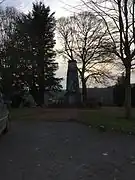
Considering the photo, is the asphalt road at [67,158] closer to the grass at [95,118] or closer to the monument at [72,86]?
the grass at [95,118]

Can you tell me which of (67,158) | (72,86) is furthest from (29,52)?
(67,158)

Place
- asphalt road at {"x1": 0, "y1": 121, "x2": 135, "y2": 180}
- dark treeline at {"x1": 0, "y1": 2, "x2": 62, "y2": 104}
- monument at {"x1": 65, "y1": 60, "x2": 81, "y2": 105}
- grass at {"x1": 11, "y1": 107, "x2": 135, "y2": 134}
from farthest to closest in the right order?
monument at {"x1": 65, "y1": 60, "x2": 81, "y2": 105}, dark treeline at {"x1": 0, "y1": 2, "x2": 62, "y2": 104}, grass at {"x1": 11, "y1": 107, "x2": 135, "y2": 134}, asphalt road at {"x1": 0, "y1": 121, "x2": 135, "y2": 180}

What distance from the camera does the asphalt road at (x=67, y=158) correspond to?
316 inches

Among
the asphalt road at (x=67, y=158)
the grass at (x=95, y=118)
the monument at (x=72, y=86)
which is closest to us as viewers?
the asphalt road at (x=67, y=158)

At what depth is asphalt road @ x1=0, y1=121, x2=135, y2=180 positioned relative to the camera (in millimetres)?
8039

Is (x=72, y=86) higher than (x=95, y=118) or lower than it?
higher

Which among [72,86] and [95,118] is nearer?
[95,118]

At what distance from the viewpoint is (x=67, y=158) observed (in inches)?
394

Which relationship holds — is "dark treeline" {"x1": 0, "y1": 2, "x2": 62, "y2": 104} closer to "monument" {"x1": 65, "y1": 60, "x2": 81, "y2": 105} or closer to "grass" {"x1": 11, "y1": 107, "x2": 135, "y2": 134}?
"monument" {"x1": 65, "y1": 60, "x2": 81, "y2": 105}

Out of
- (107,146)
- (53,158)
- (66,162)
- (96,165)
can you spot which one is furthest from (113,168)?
(107,146)

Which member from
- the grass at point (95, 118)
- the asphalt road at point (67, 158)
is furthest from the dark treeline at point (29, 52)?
the asphalt road at point (67, 158)

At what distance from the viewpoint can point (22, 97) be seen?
5153 centimetres

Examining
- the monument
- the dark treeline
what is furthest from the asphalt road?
the monument

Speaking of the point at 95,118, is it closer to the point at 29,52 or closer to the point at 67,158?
the point at 67,158
